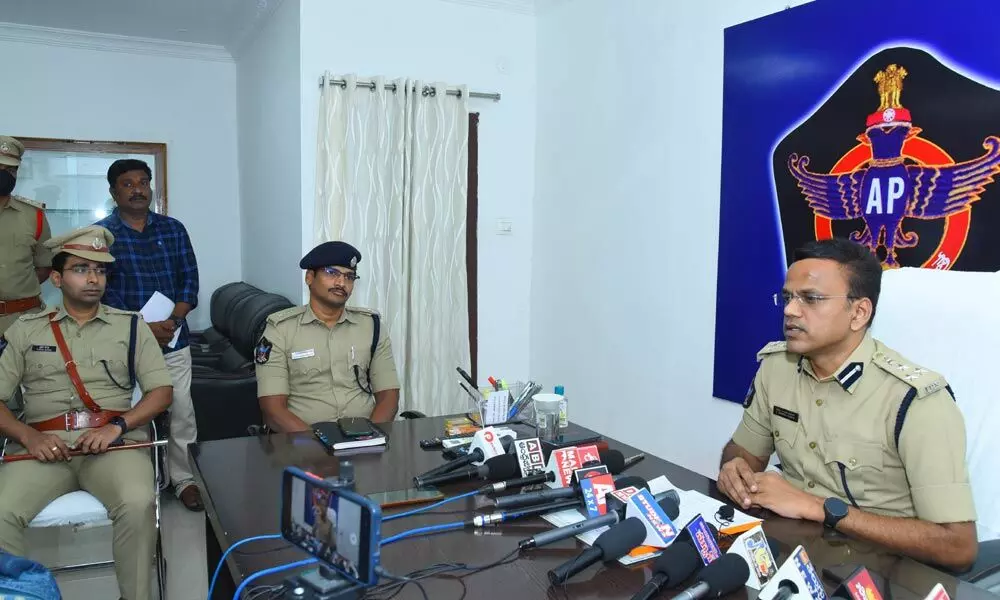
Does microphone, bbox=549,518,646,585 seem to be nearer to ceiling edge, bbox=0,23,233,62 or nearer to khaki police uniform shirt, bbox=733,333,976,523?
khaki police uniform shirt, bbox=733,333,976,523

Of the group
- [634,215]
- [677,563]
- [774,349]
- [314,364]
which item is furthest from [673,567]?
[634,215]

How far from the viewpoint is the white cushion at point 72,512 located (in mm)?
2404

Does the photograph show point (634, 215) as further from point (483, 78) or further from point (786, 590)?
point (786, 590)

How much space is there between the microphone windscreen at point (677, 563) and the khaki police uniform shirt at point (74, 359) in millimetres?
Result: 2222

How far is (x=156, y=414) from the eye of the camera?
2775mm

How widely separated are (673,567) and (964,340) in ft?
3.41

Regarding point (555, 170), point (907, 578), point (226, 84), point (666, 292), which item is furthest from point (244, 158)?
point (907, 578)

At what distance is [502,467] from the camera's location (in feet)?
5.94

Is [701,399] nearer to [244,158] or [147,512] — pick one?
[147,512]

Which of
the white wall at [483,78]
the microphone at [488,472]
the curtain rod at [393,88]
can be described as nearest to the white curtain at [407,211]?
the curtain rod at [393,88]

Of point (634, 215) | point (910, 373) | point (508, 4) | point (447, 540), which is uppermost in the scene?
point (508, 4)

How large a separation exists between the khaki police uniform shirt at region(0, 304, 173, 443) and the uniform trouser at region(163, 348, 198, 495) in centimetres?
83

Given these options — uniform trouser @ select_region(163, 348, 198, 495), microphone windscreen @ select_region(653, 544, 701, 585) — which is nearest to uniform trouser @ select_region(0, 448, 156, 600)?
uniform trouser @ select_region(163, 348, 198, 495)

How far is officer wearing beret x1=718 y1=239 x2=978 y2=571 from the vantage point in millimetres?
1594
